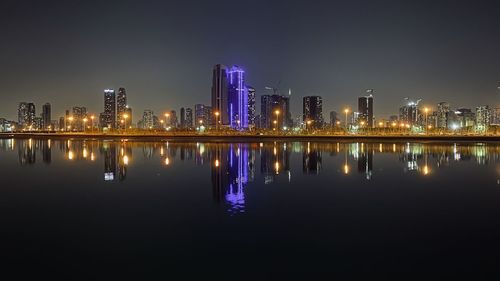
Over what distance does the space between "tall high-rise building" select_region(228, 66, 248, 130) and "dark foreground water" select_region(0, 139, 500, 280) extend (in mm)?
133860

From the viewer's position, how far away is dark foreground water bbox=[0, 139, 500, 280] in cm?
856

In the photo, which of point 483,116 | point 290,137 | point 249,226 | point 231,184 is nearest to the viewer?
point 249,226

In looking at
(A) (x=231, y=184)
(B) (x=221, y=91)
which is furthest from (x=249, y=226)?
(B) (x=221, y=91)

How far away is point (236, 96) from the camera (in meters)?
154

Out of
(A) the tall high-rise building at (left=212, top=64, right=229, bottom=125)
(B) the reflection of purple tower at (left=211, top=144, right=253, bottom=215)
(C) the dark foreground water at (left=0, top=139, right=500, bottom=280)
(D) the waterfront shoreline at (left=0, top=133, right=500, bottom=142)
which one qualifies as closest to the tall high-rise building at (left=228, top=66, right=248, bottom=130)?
(A) the tall high-rise building at (left=212, top=64, right=229, bottom=125)

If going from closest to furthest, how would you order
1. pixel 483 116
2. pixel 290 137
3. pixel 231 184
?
pixel 231 184
pixel 290 137
pixel 483 116

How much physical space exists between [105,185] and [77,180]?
2848 mm

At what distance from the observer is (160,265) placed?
8.58m

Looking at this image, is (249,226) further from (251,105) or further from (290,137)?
(251,105)

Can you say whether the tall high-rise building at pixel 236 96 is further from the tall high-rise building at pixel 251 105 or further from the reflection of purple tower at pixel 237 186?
the reflection of purple tower at pixel 237 186

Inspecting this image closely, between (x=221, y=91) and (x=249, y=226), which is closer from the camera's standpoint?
(x=249, y=226)

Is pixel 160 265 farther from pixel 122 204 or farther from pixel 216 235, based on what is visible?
pixel 122 204

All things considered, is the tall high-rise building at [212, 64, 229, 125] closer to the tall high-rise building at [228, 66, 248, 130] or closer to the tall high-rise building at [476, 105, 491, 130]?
the tall high-rise building at [228, 66, 248, 130]

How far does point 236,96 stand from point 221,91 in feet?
20.8
